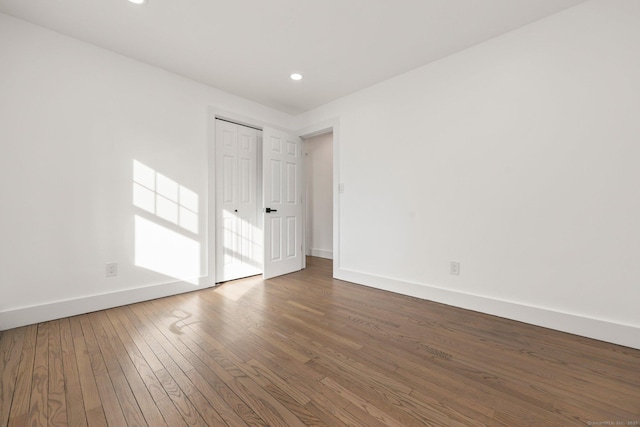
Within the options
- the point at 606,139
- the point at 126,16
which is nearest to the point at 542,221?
the point at 606,139

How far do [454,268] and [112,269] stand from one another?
11.1 feet

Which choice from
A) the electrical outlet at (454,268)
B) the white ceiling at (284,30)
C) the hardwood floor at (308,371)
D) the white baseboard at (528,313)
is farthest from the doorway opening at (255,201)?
the electrical outlet at (454,268)

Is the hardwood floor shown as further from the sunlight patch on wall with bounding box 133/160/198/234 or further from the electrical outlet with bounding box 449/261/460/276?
the sunlight patch on wall with bounding box 133/160/198/234

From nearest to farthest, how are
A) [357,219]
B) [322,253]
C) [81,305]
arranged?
[81,305] → [357,219] → [322,253]

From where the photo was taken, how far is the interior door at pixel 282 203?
356cm

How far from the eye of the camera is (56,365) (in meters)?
1.56

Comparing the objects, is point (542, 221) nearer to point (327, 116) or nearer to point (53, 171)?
point (327, 116)

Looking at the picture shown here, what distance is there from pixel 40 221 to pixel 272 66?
8.45ft

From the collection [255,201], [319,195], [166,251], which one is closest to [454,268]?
[255,201]

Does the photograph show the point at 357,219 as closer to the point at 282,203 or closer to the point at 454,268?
the point at 282,203

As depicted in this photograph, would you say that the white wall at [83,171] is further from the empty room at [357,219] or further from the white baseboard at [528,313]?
the white baseboard at [528,313]

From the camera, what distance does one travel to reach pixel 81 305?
91.3 inches

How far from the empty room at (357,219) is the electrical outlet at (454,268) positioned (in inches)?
0.5

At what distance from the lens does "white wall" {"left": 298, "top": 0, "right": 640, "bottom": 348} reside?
1.83 m
